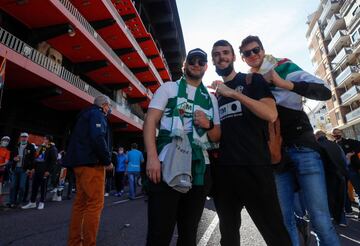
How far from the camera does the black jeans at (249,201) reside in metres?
1.53

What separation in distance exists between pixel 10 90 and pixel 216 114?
41.6 feet

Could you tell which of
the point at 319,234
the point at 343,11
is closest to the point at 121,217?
the point at 319,234

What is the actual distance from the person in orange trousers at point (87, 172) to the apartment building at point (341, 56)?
3050 cm

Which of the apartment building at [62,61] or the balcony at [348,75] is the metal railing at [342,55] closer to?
the balcony at [348,75]

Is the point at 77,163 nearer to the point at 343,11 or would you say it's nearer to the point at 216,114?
the point at 216,114

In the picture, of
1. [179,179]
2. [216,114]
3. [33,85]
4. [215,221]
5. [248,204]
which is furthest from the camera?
[33,85]

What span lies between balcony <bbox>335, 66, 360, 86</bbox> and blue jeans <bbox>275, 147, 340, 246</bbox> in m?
31.4

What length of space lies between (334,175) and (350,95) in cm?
3205

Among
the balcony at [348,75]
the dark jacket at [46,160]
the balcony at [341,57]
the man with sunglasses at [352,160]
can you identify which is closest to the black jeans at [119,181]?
the dark jacket at [46,160]

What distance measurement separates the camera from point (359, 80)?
28.7 m

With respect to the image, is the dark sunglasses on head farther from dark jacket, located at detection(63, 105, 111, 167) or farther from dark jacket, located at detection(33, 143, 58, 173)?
dark jacket, located at detection(33, 143, 58, 173)

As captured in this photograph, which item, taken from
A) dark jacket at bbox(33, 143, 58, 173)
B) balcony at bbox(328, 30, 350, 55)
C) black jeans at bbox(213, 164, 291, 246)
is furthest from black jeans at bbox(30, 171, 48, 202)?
balcony at bbox(328, 30, 350, 55)

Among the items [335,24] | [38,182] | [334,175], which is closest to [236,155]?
[334,175]

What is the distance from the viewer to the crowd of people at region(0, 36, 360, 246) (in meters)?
1.52
